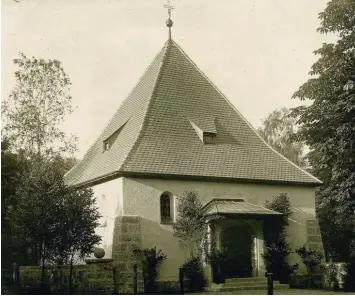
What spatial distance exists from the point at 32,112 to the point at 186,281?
15.7 meters

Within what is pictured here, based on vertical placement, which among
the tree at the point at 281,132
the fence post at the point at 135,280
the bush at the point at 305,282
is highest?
the tree at the point at 281,132

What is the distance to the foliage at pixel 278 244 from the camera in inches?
790

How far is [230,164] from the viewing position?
21109mm

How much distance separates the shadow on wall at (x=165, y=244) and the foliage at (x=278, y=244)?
3467mm

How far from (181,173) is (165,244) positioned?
2762 millimetres

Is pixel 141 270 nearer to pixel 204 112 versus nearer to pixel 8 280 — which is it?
pixel 8 280

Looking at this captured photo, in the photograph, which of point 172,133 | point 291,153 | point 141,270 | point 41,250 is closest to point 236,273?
point 141,270

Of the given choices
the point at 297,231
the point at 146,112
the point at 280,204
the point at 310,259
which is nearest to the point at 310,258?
the point at 310,259

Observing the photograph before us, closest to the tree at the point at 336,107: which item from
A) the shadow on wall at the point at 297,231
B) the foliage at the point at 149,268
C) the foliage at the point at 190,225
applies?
the shadow on wall at the point at 297,231

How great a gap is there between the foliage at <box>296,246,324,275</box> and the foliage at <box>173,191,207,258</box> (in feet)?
14.8

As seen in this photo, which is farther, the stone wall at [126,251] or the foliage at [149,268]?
the foliage at [149,268]

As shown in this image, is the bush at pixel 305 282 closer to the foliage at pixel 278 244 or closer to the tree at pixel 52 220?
the foliage at pixel 278 244

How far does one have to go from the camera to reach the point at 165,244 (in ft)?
62.8

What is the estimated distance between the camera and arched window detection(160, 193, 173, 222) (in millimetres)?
19609
